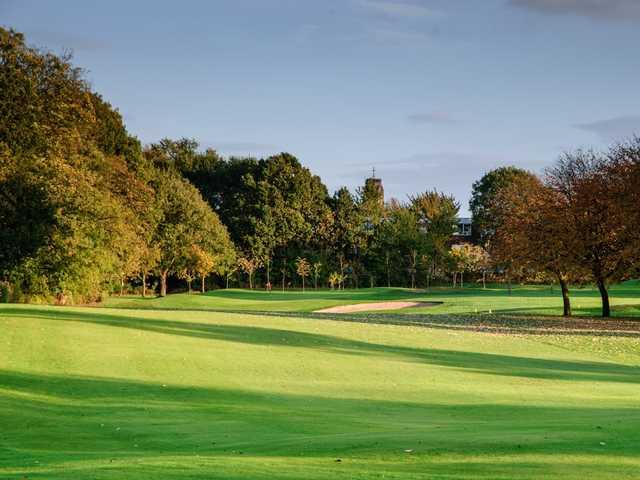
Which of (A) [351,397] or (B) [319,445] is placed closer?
(B) [319,445]

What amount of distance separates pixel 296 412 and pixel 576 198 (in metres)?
36.9

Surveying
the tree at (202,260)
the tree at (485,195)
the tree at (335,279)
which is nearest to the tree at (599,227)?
the tree at (202,260)

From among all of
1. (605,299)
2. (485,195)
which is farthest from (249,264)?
(605,299)

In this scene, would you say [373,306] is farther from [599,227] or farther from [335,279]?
[335,279]

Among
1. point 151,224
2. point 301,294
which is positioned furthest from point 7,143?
point 301,294

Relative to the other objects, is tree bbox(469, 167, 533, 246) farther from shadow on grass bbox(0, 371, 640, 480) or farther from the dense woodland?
shadow on grass bbox(0, 371, 640, 480)

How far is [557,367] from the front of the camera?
83.6 feet

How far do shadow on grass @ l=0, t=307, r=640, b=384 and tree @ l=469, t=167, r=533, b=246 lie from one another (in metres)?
76.1

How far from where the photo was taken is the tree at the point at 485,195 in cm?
10538

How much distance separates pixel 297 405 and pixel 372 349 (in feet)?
40.7

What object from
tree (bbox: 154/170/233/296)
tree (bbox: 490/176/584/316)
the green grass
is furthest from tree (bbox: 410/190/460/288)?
tree (bbox: 490/176/584/316)

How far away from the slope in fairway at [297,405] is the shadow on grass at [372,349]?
9 cm

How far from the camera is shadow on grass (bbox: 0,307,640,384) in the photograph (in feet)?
78.5

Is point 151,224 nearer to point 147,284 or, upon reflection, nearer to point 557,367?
point 147,284
